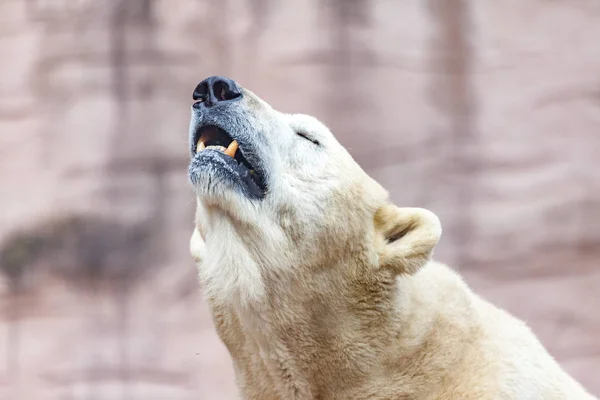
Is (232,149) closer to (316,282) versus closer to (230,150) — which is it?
(230,150)

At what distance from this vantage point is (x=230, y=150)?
286 centimetres

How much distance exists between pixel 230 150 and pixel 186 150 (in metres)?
3.22

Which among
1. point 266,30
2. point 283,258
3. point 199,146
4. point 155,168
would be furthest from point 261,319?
point 266,30

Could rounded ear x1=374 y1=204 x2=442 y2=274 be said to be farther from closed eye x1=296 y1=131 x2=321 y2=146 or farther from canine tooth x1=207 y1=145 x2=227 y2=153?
canine tooth x1=207 y1=145 x2=227 y2=153

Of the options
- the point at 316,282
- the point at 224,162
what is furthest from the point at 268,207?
the point at 316,282

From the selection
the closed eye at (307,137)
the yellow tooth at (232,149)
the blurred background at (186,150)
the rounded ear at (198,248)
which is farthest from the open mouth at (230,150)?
the blurred background at (186,150)

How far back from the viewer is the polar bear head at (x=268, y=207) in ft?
9.24

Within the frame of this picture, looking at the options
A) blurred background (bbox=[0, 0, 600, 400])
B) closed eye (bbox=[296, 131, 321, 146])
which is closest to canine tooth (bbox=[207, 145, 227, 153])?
closed eye (bbox=[296, 131, 321, 146])

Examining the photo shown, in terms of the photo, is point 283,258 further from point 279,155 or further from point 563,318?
point 563,318

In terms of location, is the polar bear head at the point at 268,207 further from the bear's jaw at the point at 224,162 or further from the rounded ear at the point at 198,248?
the rounded ear at the point at 198,248

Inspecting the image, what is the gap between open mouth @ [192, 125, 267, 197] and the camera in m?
2.83

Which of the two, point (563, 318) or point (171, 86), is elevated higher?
point (171, 86)

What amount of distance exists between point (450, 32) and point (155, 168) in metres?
2.53

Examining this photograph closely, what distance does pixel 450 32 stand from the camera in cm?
630
